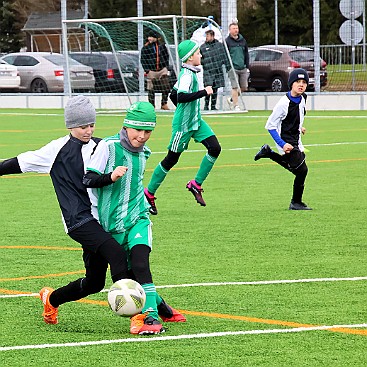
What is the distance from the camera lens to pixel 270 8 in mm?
69500

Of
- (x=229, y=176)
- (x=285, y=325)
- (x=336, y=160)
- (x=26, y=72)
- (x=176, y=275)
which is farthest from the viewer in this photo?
(x=26, y=72)

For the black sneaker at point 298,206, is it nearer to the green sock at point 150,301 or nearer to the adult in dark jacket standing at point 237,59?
the green sock at point 150,301

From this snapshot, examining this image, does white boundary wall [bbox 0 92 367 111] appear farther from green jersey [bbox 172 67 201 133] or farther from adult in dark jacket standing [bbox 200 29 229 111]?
green jersey [bbox 172 67 201 133]

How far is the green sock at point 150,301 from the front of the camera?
6.82 metres

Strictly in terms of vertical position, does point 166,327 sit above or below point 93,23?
below

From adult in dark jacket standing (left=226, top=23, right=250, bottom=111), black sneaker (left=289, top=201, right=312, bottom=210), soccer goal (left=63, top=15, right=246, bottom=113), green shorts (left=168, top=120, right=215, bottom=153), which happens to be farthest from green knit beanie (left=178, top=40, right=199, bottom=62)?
adult in dark jacket standing (left=226, top=23, right=250, bottom=111)

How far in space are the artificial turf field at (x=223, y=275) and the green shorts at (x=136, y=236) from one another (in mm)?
504

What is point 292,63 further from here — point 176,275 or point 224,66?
point 176,275

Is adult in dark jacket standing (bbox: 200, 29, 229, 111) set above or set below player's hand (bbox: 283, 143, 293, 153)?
above

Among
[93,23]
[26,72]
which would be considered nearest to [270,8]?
[26,72]

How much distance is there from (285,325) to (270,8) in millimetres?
63757

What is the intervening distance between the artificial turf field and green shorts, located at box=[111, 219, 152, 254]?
0.50 meters

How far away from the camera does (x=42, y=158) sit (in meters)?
7.09

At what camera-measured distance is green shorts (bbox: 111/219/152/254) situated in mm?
6984
